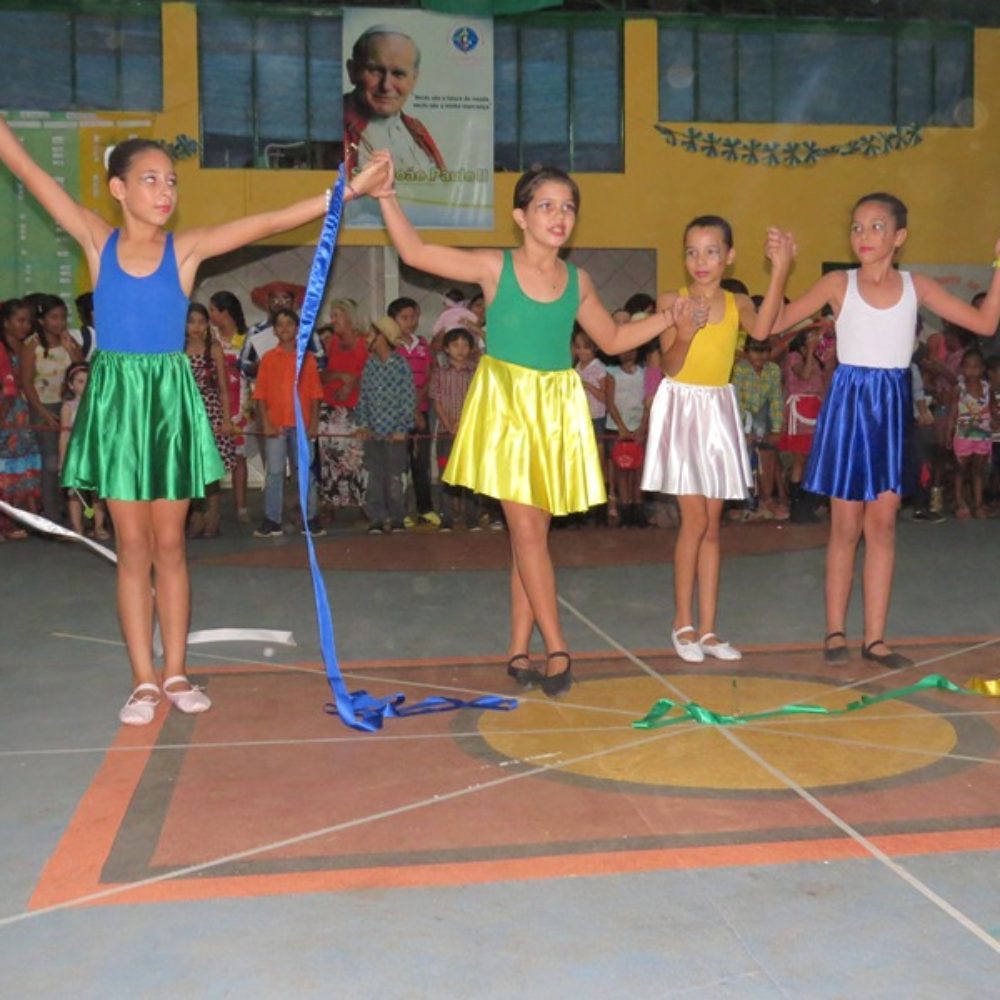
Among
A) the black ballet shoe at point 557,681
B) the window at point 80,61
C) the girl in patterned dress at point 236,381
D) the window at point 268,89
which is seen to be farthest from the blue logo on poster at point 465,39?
the black ballet shoe at point 557,681

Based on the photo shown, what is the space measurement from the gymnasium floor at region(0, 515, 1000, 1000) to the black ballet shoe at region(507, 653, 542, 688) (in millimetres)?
92

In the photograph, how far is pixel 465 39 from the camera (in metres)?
14.3

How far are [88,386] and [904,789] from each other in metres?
2.66

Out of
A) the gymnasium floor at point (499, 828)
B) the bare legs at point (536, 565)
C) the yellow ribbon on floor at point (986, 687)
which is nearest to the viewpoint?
the gymnasium floor at point (499, 828)

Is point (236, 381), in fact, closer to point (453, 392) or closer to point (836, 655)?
point (453, 392)

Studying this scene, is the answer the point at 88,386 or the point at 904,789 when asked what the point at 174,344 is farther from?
the point at 904,789

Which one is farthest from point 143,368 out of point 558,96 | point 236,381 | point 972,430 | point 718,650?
point 558,96

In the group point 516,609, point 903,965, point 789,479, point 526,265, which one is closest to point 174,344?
point 526,265

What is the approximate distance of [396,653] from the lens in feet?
17.0

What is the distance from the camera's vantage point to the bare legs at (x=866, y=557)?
16.1ft

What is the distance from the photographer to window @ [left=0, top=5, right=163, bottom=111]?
13.6 m

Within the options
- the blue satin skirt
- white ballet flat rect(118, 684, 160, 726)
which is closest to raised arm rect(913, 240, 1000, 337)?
the blue satin skirt

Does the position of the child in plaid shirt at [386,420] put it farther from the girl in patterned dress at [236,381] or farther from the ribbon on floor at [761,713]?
the ribbon on floor at [761,713]

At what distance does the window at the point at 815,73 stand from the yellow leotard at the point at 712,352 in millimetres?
10743
